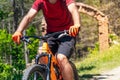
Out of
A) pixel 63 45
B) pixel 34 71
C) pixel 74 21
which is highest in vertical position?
pixel 74 21

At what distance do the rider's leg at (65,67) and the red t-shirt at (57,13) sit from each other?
45 cm

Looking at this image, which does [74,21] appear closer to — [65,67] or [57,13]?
[57,13]

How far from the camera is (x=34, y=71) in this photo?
483 centimetres

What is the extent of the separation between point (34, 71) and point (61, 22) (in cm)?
84

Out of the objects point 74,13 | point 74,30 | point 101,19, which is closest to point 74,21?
point 74,13

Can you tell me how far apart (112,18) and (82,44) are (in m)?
16.6

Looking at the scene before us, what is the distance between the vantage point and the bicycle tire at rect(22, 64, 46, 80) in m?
4.67

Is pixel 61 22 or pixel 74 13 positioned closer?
pixel 74 13

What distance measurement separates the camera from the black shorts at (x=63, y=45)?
518 cm

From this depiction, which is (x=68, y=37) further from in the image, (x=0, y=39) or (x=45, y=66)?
(x=0, y=39)

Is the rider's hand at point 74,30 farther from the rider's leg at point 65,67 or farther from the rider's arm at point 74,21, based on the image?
the rider's leg at point 65,67

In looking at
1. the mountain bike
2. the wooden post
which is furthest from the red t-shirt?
the wooden post

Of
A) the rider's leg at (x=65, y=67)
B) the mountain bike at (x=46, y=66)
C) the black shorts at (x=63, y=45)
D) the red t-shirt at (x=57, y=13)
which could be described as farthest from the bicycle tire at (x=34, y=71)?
the red t-shirt at (x=57, y=13)

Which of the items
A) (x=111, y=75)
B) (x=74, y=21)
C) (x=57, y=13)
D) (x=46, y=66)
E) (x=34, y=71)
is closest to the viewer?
(x=34, y=71)
